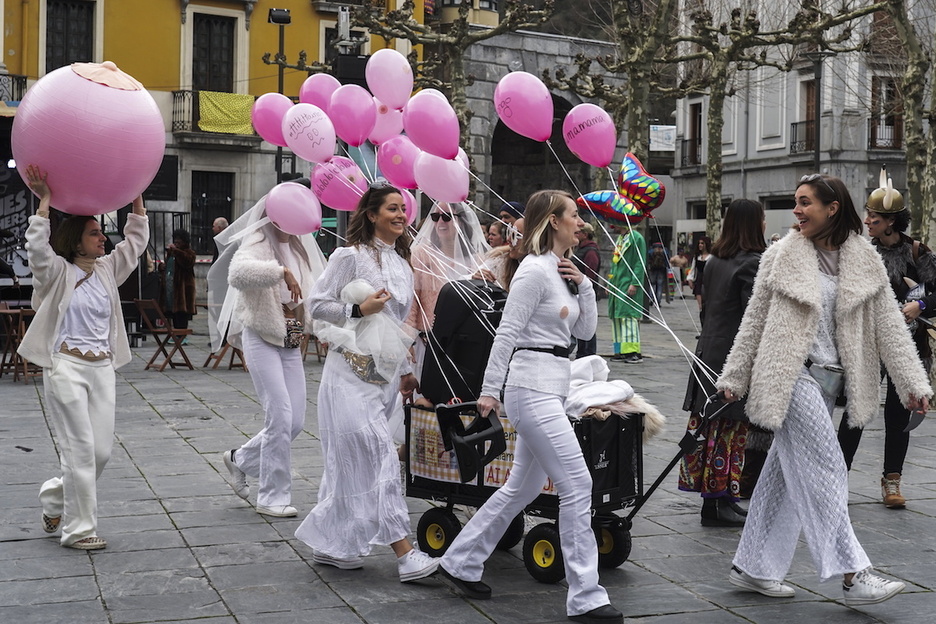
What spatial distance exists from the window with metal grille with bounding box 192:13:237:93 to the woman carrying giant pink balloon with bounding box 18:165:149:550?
28.1 metres

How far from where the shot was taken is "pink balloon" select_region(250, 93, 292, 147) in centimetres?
737

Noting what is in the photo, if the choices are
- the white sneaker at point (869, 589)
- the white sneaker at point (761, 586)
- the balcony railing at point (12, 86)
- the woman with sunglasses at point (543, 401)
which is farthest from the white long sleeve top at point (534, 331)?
the balcony railing at point (12, 86)

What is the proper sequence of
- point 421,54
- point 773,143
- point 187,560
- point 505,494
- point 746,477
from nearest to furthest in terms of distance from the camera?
1. point 505,494
2. point 187,560
3. point 746,477
4. point 421,54
5. point 773,143

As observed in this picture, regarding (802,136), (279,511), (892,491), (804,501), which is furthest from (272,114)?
(802,136)

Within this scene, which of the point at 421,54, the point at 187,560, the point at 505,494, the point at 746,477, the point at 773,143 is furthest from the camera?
the point at 773,143

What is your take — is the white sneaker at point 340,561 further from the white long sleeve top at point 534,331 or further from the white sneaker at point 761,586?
the white sneaker at point 761,586

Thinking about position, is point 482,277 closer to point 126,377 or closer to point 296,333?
point 296,333

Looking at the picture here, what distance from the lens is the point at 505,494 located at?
203 inches

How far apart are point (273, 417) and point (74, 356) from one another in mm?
1201

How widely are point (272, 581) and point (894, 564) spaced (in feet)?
9.63

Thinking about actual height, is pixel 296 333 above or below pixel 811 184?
below

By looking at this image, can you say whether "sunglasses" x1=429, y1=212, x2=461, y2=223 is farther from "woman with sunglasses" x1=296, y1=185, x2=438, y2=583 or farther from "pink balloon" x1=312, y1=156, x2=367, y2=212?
"woman with sunglasses" x1=296, y1=185, x2=438, y2=583

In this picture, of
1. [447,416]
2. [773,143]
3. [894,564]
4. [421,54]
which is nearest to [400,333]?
[447,416]

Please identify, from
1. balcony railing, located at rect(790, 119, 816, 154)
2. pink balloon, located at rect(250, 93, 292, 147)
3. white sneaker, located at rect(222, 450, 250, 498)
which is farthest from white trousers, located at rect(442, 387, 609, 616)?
balcony railing, located at rect(790, 119, 816, 154)
